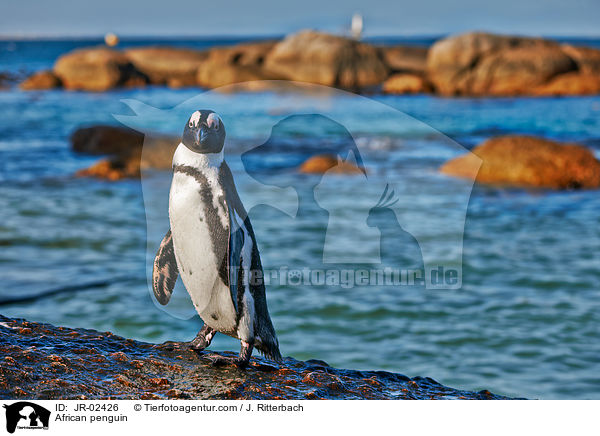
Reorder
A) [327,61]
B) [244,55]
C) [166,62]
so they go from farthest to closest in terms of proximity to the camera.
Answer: [166,62]
[244,55]
[327,61]

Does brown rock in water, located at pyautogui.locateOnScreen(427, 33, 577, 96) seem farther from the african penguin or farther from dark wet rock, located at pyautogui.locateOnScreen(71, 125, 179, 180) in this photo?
the african penguin

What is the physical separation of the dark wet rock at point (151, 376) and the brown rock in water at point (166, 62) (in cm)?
2776

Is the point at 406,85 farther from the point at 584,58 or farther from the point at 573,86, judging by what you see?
the point at 584,58

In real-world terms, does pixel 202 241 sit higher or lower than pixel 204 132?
Result: lower

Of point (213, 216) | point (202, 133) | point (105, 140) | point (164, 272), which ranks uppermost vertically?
point (105, 140)

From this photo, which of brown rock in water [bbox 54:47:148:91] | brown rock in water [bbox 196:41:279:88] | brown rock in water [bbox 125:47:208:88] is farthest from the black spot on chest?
brown rock in water [bbox 125:47:208:88]

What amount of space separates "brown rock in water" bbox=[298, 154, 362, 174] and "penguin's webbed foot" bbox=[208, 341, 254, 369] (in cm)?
882

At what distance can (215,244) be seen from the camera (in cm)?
284

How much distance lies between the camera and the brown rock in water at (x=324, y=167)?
11.7 m

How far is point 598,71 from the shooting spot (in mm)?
23766

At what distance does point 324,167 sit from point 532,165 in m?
3.25

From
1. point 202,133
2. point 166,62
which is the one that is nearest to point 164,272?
point 202,133

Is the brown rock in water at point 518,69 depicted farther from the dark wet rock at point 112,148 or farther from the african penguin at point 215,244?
the african penguin at point 215,244

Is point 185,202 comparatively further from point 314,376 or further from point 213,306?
point 314,376
